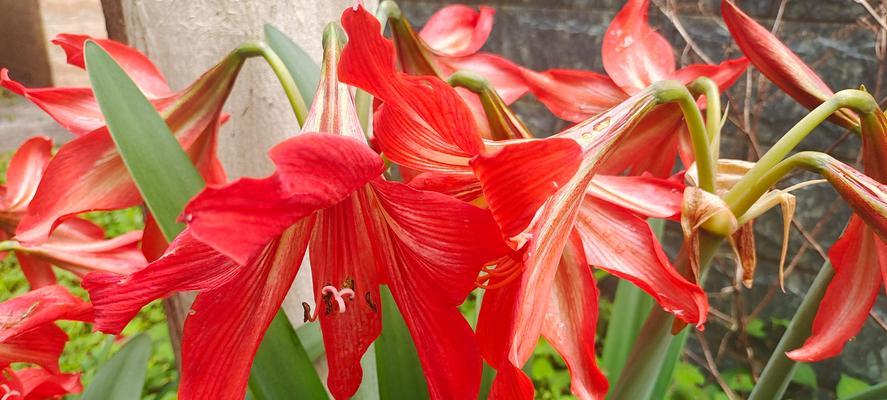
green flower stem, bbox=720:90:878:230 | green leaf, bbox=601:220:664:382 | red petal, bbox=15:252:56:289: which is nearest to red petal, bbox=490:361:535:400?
green flower stem, bbox=720:90:878:230

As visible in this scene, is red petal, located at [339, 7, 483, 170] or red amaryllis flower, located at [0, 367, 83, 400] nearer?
red petal, located at [339, 7, 483, 170]

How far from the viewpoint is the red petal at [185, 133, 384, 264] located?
262 millimetres

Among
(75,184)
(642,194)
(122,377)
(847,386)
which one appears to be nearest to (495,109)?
(642,194)

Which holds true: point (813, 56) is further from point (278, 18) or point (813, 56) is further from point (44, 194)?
point (44, 194)

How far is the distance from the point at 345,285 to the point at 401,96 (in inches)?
6.1

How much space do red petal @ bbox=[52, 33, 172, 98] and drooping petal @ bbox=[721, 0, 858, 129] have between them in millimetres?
512

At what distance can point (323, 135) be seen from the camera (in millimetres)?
303

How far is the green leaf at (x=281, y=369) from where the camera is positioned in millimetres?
578

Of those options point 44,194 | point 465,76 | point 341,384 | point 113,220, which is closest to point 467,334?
point 341,384

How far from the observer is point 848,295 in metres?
0.51

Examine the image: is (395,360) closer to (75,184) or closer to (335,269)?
(335,269)

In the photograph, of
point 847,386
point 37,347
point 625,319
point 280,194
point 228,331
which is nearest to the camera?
point 280,194

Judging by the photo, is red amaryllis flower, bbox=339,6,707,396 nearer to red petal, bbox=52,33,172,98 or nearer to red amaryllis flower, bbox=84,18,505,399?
red amaryllis flower, bbox=84,18,505,399

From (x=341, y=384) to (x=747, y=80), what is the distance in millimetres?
1715
